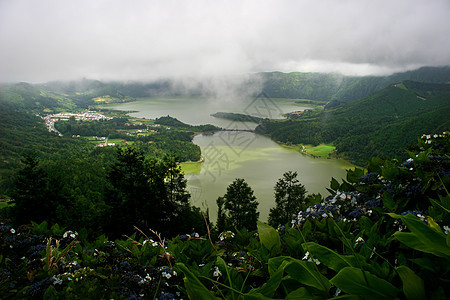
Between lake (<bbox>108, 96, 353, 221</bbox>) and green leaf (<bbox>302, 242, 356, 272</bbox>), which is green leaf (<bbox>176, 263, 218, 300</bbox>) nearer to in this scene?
green leaf (<bbox>302, 242, 356, 272</bbox>)

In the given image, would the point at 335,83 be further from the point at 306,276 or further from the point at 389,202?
the point at 306,276

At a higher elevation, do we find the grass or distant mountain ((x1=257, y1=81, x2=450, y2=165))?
distant mountain ((x1=257, y1=81, x2=450, y2=165))

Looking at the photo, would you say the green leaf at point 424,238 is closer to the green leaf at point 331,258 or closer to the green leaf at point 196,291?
the green leaf at point 331,258

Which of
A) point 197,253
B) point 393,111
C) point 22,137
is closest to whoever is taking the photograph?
point 197,253

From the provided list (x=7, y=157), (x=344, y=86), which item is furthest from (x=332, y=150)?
(x=344, y=86)

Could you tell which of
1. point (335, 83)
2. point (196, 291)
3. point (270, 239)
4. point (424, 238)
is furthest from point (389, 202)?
point (335, 83)

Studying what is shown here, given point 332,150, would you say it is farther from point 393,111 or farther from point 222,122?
point 393,111

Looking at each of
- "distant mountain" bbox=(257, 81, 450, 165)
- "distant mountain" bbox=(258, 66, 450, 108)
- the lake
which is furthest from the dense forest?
"distant mountain" bbox=(258, 66, 450, 108)
